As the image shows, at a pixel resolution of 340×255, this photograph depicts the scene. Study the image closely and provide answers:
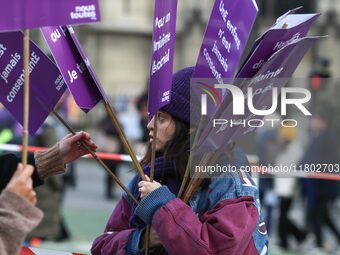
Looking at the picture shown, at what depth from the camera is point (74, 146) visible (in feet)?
12.7

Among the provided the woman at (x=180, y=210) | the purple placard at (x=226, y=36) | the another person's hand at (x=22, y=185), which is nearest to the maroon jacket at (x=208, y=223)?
the woman at (x=180, y=210)

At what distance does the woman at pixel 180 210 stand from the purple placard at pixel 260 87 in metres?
0.12

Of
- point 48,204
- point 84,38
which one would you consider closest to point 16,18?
point 48,204

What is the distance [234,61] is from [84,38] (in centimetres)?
2799

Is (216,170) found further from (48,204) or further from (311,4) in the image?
(311,4)

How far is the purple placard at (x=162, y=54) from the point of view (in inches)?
131

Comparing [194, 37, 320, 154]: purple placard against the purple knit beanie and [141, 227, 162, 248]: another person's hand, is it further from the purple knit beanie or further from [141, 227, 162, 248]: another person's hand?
[141, 227, 162, 248]: another person's hand

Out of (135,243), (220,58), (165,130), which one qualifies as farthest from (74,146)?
(220,58)

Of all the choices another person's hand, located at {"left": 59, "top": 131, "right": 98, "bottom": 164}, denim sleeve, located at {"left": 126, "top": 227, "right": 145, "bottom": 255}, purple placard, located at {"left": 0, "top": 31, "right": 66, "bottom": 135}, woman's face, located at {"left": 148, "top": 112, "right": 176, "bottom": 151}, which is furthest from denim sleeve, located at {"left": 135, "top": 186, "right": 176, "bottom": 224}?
purple placard, located at {"left": 0, "top": 31, "right": 66, "bottom": 135}

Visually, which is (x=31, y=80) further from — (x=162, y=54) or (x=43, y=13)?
(x=43, y=13)

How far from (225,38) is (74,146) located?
36.0 inches

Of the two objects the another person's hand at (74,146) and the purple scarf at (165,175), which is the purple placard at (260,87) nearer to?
the purple scarf at (165,175)

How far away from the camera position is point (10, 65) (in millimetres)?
3705

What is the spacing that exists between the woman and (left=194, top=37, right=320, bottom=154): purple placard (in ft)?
0.39
